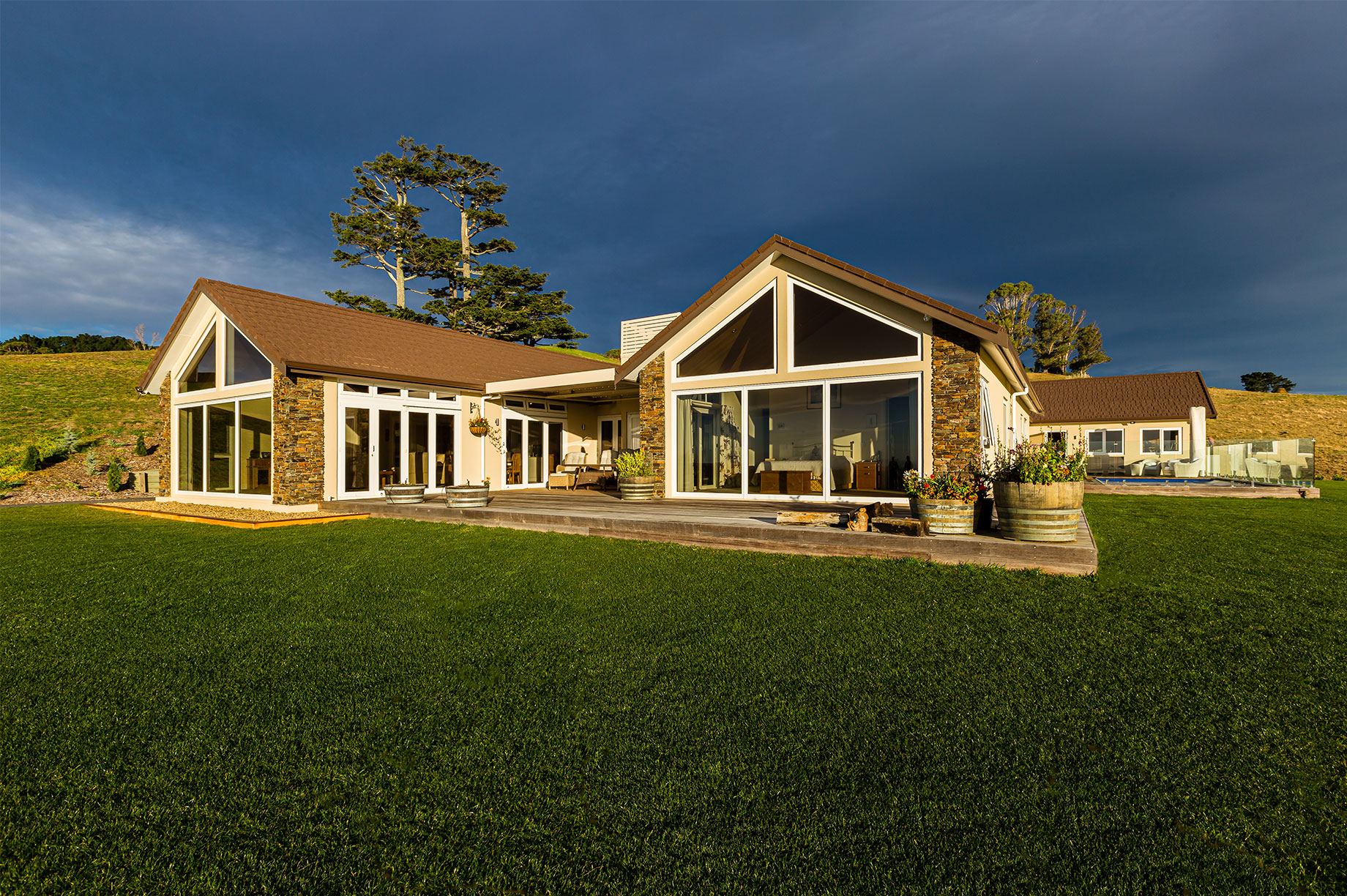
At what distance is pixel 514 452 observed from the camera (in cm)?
1509

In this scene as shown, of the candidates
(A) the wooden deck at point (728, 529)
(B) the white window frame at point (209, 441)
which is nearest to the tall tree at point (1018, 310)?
(A) the wooden deck at point (728, 529)

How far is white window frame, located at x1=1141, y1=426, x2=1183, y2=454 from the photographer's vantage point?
79.6 feet

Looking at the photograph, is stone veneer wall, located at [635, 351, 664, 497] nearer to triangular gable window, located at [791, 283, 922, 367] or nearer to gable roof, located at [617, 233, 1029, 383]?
gable roof, located at [617, 233, 1029, 383]

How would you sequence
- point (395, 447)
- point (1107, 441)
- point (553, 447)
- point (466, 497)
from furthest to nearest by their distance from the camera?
point (1107, 441)
point (553, 447)
point (395, 447)
point (466, 497)

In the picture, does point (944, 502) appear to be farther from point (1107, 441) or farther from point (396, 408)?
point (1107, 441)

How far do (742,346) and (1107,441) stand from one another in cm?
2337

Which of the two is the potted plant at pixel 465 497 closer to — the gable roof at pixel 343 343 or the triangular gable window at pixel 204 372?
the gable roof at pixel 343 343

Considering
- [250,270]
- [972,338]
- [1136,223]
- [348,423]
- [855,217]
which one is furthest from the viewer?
[250,270]

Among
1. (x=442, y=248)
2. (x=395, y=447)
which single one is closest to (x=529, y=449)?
(x=395, y=447)

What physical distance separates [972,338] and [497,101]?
3445cm

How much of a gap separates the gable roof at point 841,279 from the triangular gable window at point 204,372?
29.8 feet

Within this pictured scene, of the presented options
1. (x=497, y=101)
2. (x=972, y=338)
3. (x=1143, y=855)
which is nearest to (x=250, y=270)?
(x=497, y=101)

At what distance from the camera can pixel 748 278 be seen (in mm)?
10602

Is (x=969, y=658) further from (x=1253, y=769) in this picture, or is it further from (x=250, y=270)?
(x=250, y=270)
